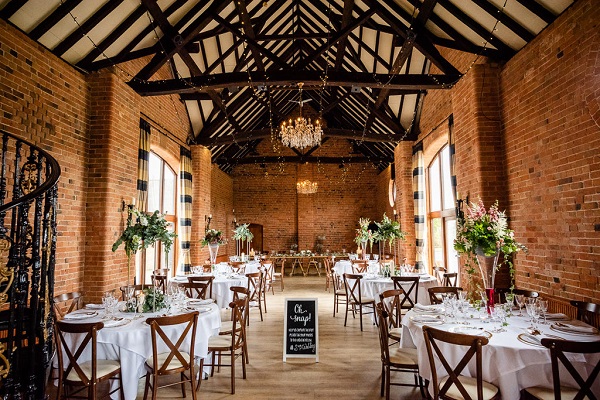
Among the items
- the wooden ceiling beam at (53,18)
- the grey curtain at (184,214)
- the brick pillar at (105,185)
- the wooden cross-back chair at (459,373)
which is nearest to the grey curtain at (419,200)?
the grey curtain at (184,214)

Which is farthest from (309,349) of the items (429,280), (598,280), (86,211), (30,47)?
(30,47)

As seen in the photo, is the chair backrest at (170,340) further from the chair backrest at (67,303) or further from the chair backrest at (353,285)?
the chair backrest at (353,285)

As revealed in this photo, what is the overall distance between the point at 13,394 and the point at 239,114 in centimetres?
853

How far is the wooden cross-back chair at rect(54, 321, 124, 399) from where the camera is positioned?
8.83 feet

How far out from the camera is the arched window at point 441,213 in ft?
23.0

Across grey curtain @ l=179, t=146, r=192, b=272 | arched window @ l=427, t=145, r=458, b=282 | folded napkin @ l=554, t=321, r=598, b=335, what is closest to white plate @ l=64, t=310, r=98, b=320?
folded napkin @ l=554, t=321, r=598, b=335

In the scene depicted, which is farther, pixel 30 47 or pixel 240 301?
pixel 30 47

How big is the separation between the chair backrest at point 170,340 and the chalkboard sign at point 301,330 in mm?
1336

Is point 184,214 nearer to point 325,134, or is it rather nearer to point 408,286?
point 325,134

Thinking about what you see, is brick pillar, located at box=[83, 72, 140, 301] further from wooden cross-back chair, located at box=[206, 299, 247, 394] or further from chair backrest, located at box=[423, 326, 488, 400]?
chair backrest, located at box=[423, 326, 488, 400]

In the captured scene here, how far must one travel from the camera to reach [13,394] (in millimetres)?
2082

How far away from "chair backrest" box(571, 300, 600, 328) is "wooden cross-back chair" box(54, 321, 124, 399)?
4078mm

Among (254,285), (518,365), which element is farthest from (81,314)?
(518,365)

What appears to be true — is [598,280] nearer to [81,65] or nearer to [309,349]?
[309,349]
